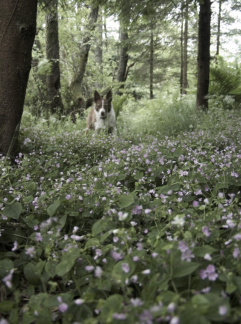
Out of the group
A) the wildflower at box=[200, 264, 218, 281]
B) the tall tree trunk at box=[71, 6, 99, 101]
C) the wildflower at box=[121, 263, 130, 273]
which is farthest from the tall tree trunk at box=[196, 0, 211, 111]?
the wildflower at box=[121, 263, 130, 273]

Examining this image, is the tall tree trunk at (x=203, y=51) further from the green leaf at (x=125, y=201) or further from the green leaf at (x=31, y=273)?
the green leaf at (x=31, y=273)

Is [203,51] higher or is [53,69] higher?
[203,51]

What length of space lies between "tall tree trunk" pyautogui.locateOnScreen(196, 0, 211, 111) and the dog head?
8.29ft

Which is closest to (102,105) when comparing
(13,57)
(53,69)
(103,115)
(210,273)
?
(103,115)

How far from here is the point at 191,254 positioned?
1.26m

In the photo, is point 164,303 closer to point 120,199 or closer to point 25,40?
point 120,199

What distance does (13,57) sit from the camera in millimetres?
3664

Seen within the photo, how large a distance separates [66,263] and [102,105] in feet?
19.5

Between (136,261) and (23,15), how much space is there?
11.8ft

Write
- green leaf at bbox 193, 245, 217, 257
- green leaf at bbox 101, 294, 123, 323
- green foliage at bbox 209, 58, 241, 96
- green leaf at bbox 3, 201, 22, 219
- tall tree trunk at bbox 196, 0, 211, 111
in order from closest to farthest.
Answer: green leaf at bbox 101, 294, 123, 323 < green leaf at bbox 193, 245, 217, 257 < green leaf at bbox 3, 201, 22, 219 < tall tree trunk at bbox 196, 0, 211, 111 < green foliage at bbox 209, 58, 241, 96

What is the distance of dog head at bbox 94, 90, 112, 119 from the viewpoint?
22.7ft

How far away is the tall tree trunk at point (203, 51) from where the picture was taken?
7116 mm

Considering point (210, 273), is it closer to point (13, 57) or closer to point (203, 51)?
point (13, 57)

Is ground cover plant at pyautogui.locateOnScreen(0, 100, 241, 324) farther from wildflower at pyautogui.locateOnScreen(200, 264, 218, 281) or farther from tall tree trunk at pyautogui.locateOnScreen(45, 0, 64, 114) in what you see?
tall tree trunk at pyautogui.locateOnScreen(45, 0, 64, 114)
